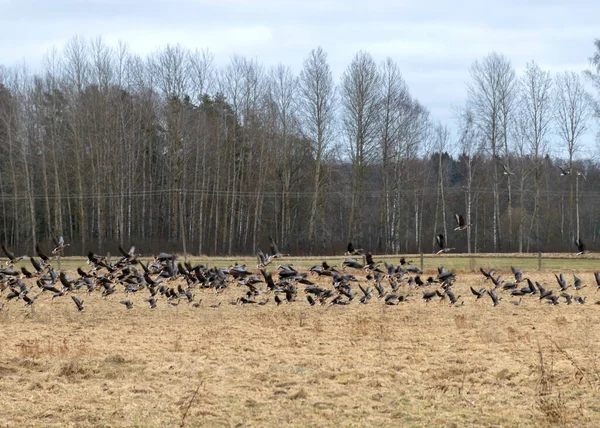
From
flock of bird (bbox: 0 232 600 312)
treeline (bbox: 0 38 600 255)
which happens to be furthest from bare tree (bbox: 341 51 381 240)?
flock of bird (bbox: 0 232 600 312)

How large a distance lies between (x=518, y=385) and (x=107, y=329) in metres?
8.57

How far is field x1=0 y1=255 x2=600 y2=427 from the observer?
8.17 metres

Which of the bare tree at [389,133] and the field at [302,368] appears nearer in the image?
the field at [302,368]

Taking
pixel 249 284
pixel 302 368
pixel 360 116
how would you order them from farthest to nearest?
pixel 360 116
pixel 249 284
pixel 302 368

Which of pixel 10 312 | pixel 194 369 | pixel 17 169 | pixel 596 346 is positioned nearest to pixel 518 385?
pixel 596 346

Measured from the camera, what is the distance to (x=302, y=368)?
10.6 m

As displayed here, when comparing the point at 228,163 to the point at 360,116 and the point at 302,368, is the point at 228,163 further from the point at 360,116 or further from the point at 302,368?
the point at 302,368

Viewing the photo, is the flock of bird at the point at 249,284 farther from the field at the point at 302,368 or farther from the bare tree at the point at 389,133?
the bare tree at the point at 389,133

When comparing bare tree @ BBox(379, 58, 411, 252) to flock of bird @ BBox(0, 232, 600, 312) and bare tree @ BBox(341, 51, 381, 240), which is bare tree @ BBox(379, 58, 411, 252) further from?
flock of bird @ BBox(0, 232, 600, 312)

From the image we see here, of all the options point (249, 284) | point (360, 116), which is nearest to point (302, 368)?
point (249, 284)

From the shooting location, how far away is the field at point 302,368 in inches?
322

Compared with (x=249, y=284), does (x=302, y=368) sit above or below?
below

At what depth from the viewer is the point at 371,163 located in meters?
55.7

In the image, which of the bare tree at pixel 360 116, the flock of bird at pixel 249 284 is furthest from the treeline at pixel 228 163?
the flock of bird at pixel 249 284
